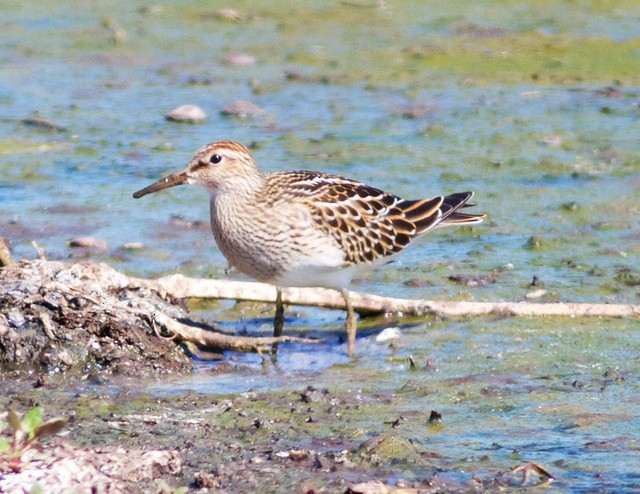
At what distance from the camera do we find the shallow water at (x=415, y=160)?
7238 mm

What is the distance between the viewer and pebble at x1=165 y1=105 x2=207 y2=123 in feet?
44.7

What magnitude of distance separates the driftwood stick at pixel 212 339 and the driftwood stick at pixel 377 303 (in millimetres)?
567

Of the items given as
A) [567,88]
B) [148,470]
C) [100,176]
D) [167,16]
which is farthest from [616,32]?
[148,470]

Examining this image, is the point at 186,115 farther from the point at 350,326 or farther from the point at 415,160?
the point at 350,326

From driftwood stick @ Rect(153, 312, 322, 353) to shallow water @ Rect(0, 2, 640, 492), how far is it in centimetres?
11

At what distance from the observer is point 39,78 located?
50.5ft

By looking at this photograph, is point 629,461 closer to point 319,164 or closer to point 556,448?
point 556,448

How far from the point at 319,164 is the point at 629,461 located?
6.53 m

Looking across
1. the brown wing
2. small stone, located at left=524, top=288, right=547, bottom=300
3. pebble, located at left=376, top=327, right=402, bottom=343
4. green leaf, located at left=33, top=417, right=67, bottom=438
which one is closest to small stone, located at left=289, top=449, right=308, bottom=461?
green leaf, located at left=33, top=417, right=67, bottom=438

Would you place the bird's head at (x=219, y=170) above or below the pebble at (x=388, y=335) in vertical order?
above

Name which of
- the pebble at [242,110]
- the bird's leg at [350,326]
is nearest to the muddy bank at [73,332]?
the bird's leg at [350,326]

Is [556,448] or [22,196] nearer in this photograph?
[556,448]

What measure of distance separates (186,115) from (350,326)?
5.90 meters

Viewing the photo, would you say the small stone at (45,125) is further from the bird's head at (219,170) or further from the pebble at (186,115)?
the bird's head at (219,170)
